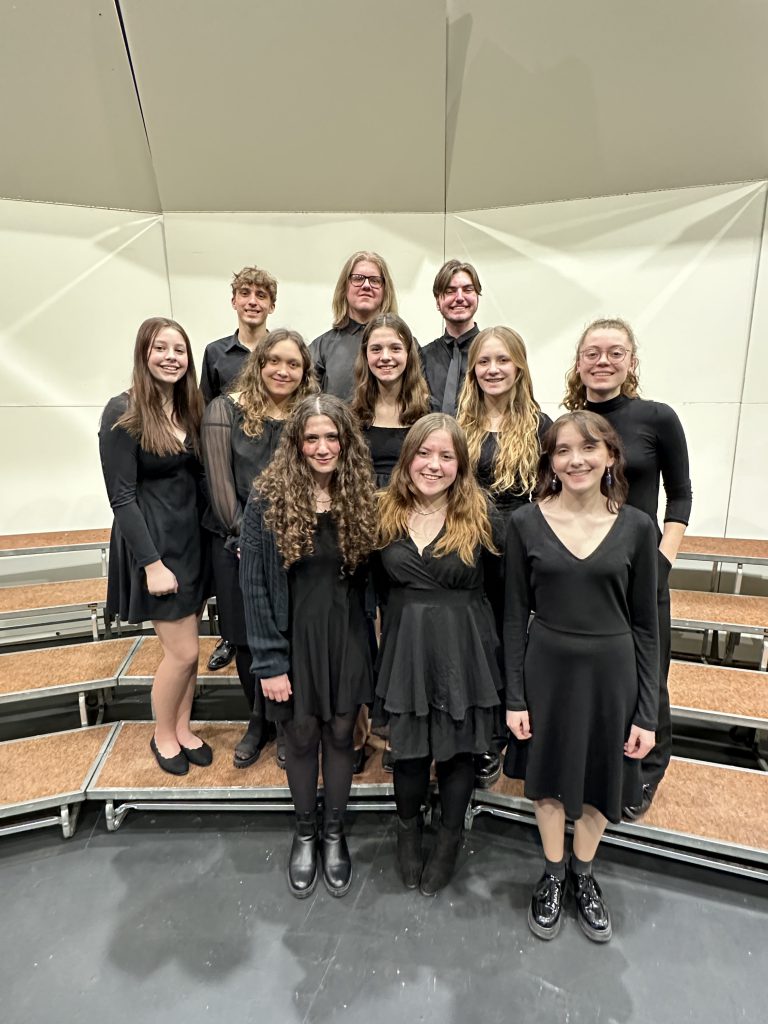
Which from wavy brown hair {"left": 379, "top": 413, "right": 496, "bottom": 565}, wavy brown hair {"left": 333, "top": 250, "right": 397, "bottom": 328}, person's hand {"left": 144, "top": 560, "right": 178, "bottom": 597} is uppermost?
wavy brown hair {"left": 333, "top": 250, "right": 397, "bottom": 328}

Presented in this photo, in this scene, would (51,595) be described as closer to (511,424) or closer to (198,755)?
(198,755)

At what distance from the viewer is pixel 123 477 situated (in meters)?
1.60

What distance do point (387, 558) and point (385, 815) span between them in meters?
1.20

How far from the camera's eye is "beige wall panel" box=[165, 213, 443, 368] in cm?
317

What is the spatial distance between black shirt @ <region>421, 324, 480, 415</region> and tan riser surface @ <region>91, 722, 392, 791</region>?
144cm

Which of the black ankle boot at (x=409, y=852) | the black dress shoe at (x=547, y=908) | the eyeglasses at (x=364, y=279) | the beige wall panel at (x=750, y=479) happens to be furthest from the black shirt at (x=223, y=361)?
the beige wall panel at (x=750, y=479)

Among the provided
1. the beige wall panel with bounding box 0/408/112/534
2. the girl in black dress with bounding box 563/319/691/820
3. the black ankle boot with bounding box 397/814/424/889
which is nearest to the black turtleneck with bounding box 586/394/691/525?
the girl in black dress with bounding box 563/319/691/820

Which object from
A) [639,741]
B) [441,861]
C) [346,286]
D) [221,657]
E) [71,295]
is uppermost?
[71,295]

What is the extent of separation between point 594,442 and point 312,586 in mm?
830

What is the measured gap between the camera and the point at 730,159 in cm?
273

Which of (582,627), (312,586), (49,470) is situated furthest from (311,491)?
(49,470)

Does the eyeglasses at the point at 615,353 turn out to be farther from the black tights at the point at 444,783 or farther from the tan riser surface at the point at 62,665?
the tan riser surface at the point at 62,665

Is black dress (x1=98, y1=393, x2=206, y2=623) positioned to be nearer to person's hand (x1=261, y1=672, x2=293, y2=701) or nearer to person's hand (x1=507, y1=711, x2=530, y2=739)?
person's hand (x1=261, y1=672, x2=293, y2=701)

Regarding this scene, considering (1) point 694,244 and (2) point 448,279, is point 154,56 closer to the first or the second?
(2) point 448,279
